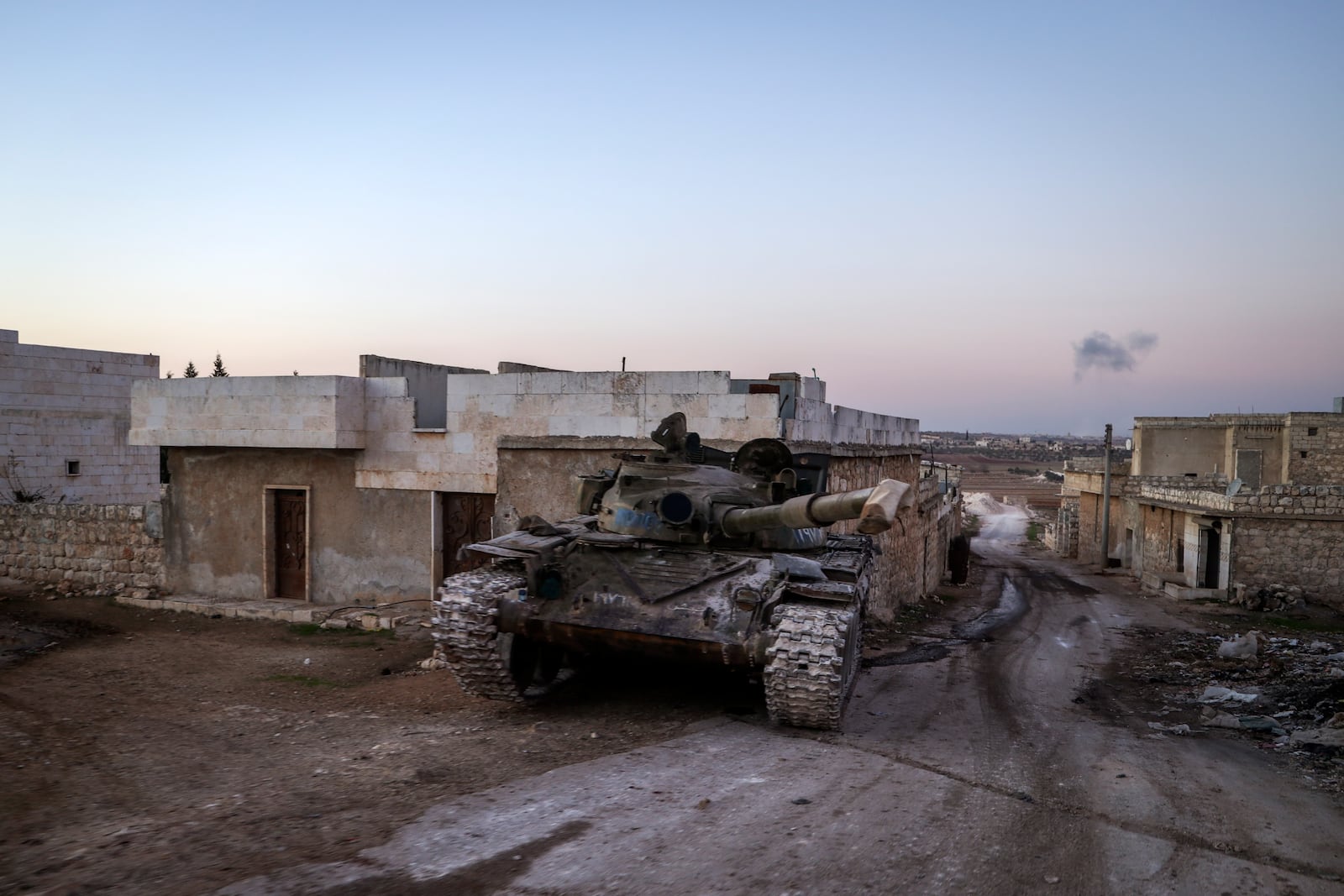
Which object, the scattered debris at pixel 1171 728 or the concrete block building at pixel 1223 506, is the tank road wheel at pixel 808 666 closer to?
the scattered debris at pixel 1171 728

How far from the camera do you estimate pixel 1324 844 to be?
490 cm

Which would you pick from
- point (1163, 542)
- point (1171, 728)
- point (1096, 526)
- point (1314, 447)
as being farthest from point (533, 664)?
point (1314, 447)

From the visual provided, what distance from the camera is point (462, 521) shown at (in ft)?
44.2

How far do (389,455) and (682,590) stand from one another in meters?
7.93

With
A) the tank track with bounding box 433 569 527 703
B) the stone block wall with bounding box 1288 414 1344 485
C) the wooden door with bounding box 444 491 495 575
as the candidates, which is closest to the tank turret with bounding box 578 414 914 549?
the tank track with bounding box 433 569 527 703

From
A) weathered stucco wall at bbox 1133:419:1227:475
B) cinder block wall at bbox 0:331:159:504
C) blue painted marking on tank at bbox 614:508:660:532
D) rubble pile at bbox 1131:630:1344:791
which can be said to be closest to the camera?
rubble pile at bbox 1131:630:1344:791

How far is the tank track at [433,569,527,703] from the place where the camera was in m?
7.05

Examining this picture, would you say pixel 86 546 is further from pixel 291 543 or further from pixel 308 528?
pixel 308 528

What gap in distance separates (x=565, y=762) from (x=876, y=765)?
2.07m

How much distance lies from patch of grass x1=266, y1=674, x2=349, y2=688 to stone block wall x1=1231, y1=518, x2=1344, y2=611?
19.4 m

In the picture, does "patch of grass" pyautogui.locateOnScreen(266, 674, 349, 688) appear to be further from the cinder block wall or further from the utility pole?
the utility pole

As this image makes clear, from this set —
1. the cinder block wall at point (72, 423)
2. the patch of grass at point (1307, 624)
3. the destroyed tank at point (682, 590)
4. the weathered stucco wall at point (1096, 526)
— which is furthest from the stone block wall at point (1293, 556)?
the cinder block wall at point (72, 423)

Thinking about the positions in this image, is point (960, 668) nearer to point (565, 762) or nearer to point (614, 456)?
point (614, 456)

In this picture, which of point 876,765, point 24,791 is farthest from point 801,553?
point 24,791
